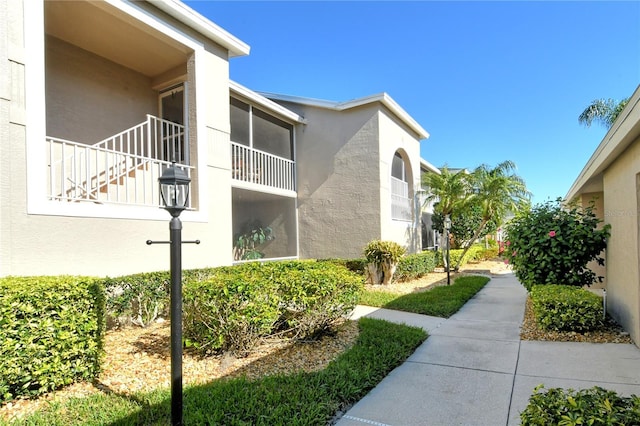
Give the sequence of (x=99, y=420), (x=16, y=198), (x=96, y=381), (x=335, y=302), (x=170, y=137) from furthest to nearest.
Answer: (x=170, y=137) < (x=335, y=302) < (x=16, y=198) < (x=96, y=381) < (x=99, y=420)

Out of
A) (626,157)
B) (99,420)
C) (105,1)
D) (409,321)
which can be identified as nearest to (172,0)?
(105,1)

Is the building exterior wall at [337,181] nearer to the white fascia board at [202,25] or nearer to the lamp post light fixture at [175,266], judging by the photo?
the white fascia board at [202,25]

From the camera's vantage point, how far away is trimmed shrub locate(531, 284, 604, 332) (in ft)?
18.2

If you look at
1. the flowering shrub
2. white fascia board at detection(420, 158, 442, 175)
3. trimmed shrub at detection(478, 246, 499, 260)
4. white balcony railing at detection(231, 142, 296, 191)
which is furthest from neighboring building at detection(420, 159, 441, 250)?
the flowering shrub

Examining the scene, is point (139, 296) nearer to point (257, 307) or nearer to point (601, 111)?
point (257, 307)

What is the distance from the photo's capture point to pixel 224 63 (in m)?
8.59

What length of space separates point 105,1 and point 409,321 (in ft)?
25.7

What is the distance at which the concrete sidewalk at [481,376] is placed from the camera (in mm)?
3329

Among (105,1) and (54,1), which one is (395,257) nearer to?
(105,1)

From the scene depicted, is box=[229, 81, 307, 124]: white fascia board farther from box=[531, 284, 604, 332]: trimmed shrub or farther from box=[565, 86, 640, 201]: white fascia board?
box=[531, 284, 604, 332]: trimmed shrub

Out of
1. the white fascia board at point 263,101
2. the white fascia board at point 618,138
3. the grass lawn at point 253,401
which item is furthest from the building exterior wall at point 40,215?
the white fascia board at point 618,138

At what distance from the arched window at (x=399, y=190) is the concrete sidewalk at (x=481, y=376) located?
7537 mm

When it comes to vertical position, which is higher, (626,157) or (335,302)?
(626,157)

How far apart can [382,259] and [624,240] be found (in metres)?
6.01
